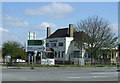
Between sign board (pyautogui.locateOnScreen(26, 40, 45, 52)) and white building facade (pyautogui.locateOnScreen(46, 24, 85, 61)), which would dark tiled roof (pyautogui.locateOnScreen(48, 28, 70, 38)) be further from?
sign board (pyautogui.locateOnScreen(26, 40, 45, 52))

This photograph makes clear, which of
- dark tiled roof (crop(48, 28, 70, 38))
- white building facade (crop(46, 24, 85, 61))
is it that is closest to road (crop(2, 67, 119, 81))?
white building facade (crop(46, 24, 85, 61))

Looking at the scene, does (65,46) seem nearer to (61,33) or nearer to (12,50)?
(61,33)

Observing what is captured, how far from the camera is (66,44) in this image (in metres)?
79.6

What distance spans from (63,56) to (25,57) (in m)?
12.3

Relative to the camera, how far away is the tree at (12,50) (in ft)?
235

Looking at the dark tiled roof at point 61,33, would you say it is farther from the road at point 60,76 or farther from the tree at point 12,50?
the road at point 60,76

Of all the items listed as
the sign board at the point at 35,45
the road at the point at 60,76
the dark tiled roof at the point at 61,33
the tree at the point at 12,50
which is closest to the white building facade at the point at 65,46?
the dark tiled roof at the point at 61,33

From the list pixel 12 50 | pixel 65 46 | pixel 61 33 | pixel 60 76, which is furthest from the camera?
pixel 61 33

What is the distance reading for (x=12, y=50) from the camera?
7238 centimetres

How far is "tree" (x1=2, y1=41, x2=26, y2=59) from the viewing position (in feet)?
235

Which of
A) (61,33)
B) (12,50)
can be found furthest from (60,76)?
(61,33)

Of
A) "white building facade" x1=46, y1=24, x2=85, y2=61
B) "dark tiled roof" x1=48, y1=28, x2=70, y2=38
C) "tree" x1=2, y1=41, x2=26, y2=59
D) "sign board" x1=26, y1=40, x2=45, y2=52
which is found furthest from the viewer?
"dark tiled roof" x1=48, y1=28, x2=70, y2=38

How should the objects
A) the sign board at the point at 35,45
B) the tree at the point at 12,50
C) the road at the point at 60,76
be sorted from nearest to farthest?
the road at the point at 60,76
the sign board at the point at 35,45
the tree at the point at 12,50

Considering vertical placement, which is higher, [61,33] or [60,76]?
[61,33]
